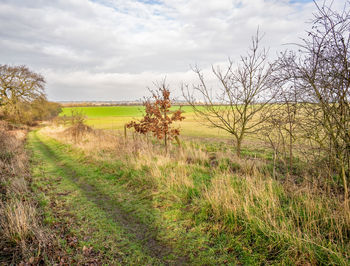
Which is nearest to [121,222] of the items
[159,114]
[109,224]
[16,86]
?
[109,224]

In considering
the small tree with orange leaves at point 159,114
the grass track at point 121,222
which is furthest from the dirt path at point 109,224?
the small tree with orange leaves at point 159,114

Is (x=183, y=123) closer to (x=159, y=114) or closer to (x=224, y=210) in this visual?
(x=159, y=114)

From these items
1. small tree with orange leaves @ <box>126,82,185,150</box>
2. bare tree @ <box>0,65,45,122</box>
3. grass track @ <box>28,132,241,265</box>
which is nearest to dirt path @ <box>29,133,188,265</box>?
grass track @ <box>28,132,241,265</box>

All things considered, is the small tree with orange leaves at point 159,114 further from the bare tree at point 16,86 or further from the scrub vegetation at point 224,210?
the bare tree at point 16,86

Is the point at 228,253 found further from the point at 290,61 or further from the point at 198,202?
the point at 290,61

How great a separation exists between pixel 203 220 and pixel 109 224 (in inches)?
87.1

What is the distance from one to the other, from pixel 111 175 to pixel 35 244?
489 cm

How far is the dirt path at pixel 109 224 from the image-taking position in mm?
3627

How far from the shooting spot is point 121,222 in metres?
4.80

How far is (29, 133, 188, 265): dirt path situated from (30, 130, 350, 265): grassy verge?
0.02 m

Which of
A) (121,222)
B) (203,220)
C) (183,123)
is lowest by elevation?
(121,222)

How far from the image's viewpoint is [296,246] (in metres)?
3.11

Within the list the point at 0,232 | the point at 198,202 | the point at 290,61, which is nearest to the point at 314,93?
the point at 290,61

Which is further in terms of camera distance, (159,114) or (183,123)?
(183,123)
